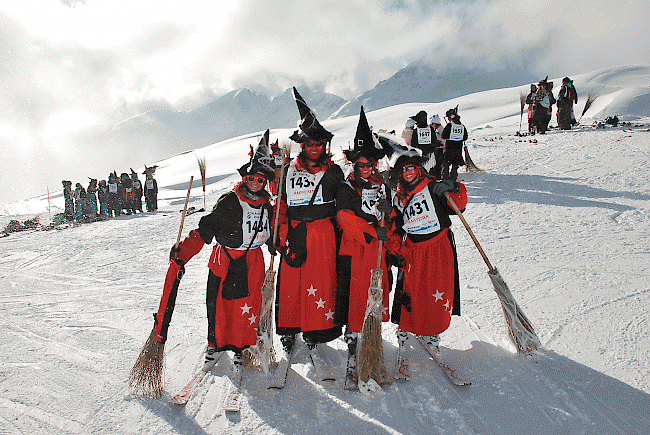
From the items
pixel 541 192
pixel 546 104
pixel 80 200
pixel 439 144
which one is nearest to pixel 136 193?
pixel 80 200

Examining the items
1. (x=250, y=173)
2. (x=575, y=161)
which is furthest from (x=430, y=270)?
(x=575, y=161)

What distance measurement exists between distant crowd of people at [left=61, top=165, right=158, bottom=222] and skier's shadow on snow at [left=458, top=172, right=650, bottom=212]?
10571 mm

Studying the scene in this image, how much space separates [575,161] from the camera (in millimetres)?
8641

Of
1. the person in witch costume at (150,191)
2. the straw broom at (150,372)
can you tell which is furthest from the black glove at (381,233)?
the person in witch costume at (150,191)

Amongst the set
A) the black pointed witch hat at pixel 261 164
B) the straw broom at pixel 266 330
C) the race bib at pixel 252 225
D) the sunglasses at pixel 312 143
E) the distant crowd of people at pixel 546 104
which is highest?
the distant crowd of people at pixel 546 104

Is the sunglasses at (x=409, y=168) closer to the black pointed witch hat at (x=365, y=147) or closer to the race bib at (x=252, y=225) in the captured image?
the black pointed witch hat at (x=365, y=147)

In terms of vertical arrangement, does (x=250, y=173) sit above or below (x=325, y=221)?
above

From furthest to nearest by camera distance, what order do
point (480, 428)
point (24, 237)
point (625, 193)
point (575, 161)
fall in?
point (24, 237)
point (575, 161)
point (625, 193)
point (480, 428)

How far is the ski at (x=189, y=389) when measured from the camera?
2.53m

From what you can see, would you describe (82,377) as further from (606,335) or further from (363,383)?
(606,335)

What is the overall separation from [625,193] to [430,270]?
5801 millimetres

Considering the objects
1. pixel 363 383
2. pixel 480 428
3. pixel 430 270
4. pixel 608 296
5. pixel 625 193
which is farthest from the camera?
pixel 625 193

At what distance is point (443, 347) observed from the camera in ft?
10.3

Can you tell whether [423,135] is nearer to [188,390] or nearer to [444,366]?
[444,366]
